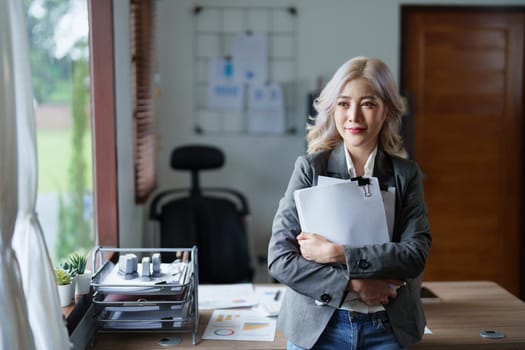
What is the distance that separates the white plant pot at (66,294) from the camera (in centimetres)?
204

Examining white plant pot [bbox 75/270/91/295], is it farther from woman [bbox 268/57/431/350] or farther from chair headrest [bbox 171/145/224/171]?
chair headrest [bbox 171/145/224/171]

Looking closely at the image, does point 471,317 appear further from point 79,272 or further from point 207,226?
point 207,226

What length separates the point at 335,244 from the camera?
1.80 m

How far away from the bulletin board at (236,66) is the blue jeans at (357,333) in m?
2.56

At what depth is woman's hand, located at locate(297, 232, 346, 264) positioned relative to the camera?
1.79m

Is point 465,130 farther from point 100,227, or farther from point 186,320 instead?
point 186,320

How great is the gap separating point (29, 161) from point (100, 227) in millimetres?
1282

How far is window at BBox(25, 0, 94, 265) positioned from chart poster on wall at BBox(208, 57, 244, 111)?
78 centimetres

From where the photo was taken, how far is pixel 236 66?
13.9ft

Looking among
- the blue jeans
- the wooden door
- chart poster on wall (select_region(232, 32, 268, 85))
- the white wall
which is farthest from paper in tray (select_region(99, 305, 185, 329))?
the wooden door

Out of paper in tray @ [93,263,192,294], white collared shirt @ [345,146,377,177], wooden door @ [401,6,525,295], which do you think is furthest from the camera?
wooden door @ [401,6,525,295]

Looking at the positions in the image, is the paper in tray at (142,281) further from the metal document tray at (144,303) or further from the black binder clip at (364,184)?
the black binder clip at (364,184)

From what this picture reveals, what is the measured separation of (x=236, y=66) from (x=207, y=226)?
42.8 inches

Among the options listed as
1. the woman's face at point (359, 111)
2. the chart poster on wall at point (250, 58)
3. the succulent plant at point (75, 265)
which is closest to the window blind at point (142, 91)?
the chart poster on wall at point (250, 58)
